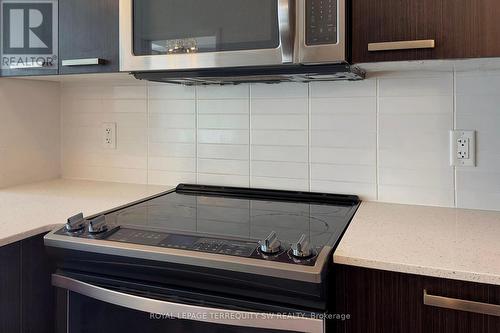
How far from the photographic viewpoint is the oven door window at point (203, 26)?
106 cm

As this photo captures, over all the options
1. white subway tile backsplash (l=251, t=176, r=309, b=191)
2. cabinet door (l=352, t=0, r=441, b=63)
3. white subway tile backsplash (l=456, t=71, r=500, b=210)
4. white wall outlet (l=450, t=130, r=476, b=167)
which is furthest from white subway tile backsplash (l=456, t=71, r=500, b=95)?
white subway tile backsplash (l=251, t=176, r=309, b=191)

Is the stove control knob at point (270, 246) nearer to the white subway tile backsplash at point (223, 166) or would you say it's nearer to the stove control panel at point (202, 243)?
the stove control panel at point (202, 243)

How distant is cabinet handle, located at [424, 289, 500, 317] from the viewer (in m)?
0.74

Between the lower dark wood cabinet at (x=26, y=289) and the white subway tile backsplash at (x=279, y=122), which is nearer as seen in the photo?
the lower dark wood cabinet at (x=26, y=289)

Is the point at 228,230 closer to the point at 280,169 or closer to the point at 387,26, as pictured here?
the point at 280,169

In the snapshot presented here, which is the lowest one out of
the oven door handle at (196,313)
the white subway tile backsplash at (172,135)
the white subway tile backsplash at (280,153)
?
the oven door handle at (196,313)

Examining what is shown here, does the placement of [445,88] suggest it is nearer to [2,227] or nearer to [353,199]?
[353,199]

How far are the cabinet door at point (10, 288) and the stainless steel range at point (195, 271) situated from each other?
108 millimetres

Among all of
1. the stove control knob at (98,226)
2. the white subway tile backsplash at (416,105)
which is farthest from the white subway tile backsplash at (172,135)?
the white subway tile backsplash at (416,105)

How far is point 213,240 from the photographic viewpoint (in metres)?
0.93

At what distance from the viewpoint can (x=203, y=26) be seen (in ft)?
3.69

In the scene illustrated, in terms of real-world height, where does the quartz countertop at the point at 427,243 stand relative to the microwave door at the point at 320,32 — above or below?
below

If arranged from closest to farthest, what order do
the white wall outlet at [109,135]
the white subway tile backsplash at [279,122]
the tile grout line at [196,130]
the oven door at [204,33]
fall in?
the oven door at [204,33] < the white subway tile backsplash at [279,122] < the tile grout line at [196,130] < the white wall outlet at [109,135]

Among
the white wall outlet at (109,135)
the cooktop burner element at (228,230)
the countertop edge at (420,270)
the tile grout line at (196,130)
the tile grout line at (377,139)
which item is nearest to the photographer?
the countertop edge at (420,270)
